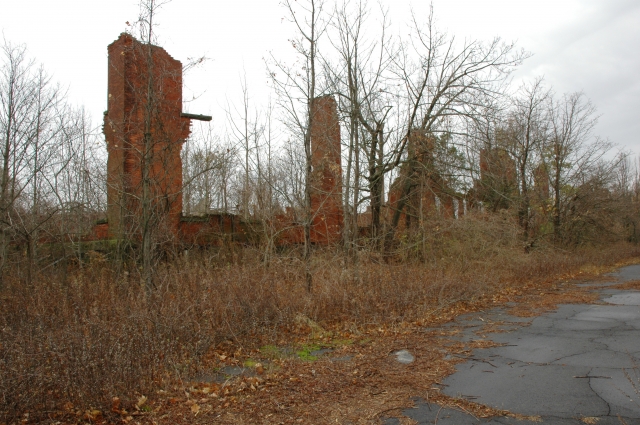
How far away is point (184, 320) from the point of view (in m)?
7.09

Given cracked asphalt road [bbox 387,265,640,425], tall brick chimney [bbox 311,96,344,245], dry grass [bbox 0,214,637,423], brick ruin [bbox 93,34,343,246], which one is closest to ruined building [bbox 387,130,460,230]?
brick ruin [bbox 93,34,343,246]

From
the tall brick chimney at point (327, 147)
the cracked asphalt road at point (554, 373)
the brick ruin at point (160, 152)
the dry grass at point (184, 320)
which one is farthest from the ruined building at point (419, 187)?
the cracked asphalt road at point (554, 373)

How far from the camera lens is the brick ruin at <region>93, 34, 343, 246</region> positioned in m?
8.91

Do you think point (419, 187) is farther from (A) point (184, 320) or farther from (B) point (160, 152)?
(A) point (184, 320)

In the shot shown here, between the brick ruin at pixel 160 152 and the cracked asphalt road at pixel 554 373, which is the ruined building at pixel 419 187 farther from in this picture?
the cracked asphalt road at pixel 554 373

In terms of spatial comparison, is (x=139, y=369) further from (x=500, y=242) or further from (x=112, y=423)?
(x=500, y=242)

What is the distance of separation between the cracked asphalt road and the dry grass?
1.82 feet

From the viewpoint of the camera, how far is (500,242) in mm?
18391

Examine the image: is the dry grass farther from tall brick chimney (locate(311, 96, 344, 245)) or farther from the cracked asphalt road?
tall brick chimney (locate(311, 96, 344, 245))

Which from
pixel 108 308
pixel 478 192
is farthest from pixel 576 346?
pixel 478 192

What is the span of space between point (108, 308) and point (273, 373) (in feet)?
11.0

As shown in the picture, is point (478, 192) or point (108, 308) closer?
point (108, 308)

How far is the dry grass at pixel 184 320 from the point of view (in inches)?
193

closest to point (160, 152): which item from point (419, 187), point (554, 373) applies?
point (554, 373)
